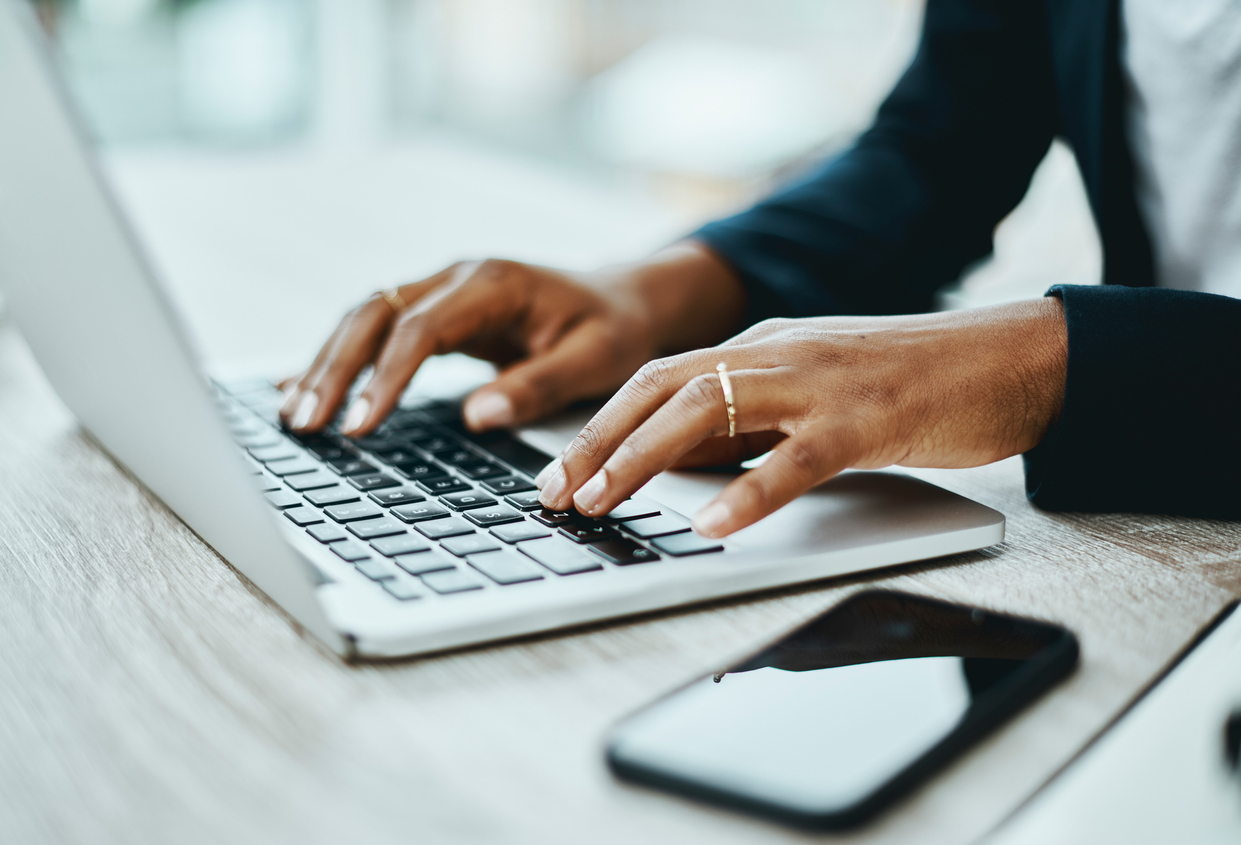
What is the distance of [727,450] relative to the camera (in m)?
0.54

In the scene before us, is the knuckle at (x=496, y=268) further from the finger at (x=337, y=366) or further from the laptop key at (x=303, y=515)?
the laptop key at (x=303, y=515)

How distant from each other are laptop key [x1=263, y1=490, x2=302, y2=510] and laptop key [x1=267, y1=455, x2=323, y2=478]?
0.11 feet

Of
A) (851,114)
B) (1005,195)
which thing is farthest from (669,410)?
(851,114)

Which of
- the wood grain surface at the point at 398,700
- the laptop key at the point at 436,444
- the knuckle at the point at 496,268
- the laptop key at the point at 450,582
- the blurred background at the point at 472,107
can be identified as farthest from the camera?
the blurred background at the point at 472,107

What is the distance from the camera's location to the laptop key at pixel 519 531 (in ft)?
1.40

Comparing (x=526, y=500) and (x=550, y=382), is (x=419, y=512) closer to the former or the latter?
(x=526, y=500)

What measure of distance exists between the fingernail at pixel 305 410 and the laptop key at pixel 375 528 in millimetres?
189

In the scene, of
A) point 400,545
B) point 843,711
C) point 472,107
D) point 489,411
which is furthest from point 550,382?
point 472,107

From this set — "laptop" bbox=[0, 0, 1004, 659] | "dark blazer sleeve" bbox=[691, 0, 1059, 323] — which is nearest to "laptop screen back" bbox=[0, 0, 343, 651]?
"laptop" bbox=[0, 0, 1004, 659]

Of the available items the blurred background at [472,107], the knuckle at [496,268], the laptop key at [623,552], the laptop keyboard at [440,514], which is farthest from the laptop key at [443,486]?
the blurred background at [472,107]

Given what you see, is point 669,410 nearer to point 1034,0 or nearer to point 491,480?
point 491,480

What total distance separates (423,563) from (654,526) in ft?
0.34

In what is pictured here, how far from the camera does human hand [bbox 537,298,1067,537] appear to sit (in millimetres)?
454

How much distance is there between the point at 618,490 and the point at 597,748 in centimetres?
16
